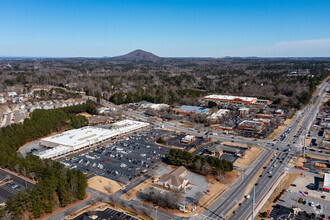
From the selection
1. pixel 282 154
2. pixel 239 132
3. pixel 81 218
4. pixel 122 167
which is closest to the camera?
pixel 81 218

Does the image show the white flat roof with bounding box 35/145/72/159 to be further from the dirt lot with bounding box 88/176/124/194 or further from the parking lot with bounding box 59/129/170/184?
the dirt lot with bounding box 88/176/124/194

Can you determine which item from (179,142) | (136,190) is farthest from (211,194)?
(179,142)

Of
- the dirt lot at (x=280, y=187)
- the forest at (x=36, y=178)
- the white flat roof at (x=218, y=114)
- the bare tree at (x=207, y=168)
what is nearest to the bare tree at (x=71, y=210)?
the forest at (x=36, y=178)

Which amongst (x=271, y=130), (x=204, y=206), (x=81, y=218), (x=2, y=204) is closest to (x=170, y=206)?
(x=204, y=206)

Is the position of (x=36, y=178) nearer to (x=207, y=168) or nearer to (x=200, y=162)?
(x=200, y=162)

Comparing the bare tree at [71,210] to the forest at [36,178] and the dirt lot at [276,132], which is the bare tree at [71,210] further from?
the dirt lot at [276,132]

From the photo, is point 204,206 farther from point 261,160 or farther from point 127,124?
point 127,124
